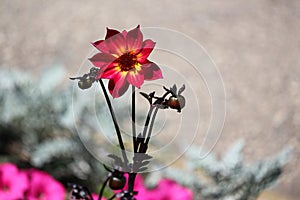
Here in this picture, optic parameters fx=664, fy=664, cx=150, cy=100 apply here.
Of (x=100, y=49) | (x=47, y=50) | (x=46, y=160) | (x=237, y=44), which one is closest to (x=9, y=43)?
(x=47, y=50)

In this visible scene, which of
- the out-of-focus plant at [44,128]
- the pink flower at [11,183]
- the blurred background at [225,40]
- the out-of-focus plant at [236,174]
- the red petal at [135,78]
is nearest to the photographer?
the red petal at [135,78]

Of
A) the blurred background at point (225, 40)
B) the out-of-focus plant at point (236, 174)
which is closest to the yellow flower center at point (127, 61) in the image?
the out-of-focus plant at point (236, 174)

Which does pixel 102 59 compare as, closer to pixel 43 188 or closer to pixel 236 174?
pixel 43 188

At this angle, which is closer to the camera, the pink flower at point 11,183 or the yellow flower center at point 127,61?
the yellow flower center at point 127,61

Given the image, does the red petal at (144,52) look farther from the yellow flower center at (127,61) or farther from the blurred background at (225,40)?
the blurred background at (225,40)

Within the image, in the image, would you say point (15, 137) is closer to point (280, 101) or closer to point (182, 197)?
point (182, 197)

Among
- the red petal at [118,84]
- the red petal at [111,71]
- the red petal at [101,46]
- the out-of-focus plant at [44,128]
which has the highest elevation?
the out-of-focus plant at [44,128]

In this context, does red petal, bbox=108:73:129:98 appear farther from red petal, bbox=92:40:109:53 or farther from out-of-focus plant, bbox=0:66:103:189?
out-of-focus plant, bbox=0:66:103:189
